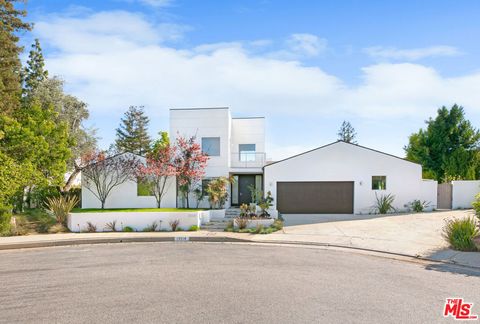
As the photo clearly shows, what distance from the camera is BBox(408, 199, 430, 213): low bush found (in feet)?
66.0

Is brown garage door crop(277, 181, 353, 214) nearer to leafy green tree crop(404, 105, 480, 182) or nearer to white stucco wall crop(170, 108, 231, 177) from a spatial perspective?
white stucco wall crop(170, 108, 231, 177)

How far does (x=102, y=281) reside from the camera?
7465mm

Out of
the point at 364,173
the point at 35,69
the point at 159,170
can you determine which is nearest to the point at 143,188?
the point at 159,170

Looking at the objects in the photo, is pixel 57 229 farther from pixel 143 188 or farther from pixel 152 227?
pixel 143 188

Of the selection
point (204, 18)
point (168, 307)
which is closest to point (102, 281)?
point (168, 307)

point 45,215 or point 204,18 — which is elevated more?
point 204,18

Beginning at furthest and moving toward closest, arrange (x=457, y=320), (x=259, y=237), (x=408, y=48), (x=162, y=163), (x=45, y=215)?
1. (x=162, y=163)
2. (x=45, y=215)
3. (x=259, y=237)
4. (x=408, y=48)
5. (x=457, y=320)

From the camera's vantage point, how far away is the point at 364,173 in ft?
67.2

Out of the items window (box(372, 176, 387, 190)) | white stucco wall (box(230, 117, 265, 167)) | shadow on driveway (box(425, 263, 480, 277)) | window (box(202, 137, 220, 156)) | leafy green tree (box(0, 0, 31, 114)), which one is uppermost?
leafy green tree (box(0, 0, 31, 114))

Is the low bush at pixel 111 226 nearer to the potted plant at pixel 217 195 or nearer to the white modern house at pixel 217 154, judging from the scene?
the white modern house at pixel 217 154

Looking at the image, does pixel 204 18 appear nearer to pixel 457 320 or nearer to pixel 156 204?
pixel 457 320

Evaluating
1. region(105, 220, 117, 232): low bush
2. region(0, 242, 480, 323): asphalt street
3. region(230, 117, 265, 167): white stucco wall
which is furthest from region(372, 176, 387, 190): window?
region(105, 220, 117, 232): low bush

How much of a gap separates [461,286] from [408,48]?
9.03 m

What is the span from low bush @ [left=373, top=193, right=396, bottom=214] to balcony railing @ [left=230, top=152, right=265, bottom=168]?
778cm
